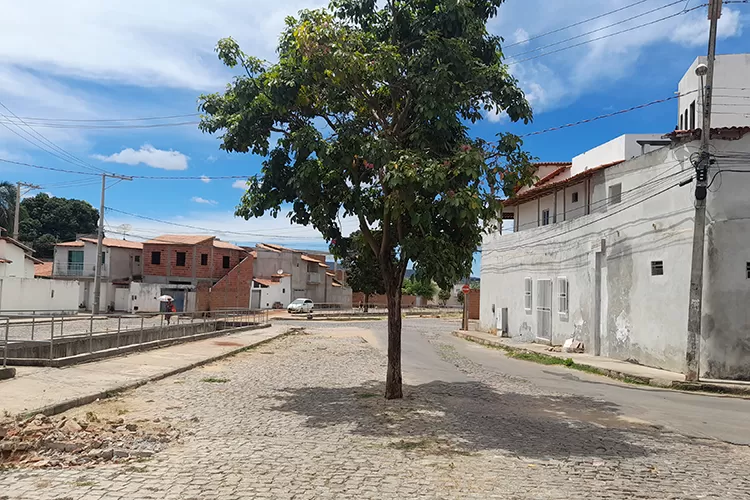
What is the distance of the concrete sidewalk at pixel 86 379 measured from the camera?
9.03m

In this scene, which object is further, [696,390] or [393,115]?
[696,390]

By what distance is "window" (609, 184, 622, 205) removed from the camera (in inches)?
750

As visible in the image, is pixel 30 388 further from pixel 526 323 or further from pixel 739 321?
pixel 526 323

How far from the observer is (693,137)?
49.6 feet

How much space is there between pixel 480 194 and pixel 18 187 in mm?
58257

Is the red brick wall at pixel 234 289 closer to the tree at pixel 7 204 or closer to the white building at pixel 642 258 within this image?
the tree at pixel 7 204

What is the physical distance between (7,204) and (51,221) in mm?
12194

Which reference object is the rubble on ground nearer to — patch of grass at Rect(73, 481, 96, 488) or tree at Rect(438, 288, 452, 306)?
patch of grass at Rect(73, 481, 96, 488)

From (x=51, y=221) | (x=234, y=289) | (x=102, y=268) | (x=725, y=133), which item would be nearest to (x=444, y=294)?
(x=725, y=133)

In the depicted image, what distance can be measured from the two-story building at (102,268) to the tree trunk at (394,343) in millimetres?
51641

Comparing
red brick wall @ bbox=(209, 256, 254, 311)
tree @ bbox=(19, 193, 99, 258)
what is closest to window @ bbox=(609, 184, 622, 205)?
red brick wall @ bbox=(209, 256, 254, 311)

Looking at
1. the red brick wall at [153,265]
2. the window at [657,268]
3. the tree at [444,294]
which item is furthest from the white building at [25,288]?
the window at [657,268]

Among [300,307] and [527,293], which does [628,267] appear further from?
[300,307]

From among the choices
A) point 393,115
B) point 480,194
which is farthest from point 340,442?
point 393,115
